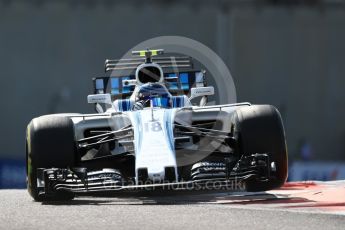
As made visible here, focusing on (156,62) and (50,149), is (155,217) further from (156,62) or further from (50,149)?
(156,62)

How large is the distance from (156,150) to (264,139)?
141 cm

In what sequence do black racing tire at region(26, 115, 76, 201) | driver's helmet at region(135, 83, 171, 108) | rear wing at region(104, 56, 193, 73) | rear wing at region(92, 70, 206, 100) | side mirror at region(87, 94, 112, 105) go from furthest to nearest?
rear wing at region(104, 56, 193, 73), rear wing at region(92, 70, 206, 100), side mirror at region(87, 94, 112, 105), driver's helmet at region(135, 83, 171, 108), black racing tire at region(26, 115, 76, 201)

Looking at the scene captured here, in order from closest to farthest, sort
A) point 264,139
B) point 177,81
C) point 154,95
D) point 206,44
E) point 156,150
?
point 156,150 → point 264,139 → point 154,95 → point 177,81 → point 206,44

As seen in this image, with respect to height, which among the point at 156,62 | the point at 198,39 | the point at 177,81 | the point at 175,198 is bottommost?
the point at 175,198

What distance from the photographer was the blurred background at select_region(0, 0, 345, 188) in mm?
52781

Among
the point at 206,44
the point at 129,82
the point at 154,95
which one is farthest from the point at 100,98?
the point at 206,44

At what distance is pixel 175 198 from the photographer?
518 inches

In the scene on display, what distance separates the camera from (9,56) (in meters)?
53.2

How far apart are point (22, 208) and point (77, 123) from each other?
7.16ft

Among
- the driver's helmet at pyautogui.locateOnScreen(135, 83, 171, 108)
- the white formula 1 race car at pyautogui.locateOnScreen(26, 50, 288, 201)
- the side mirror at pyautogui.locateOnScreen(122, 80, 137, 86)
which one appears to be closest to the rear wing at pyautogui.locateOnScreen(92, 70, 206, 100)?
the side mirror at pyautogui.locateOnScreen(122, 80, 137, 86)

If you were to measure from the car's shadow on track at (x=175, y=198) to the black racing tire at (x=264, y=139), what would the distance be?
0.19 m

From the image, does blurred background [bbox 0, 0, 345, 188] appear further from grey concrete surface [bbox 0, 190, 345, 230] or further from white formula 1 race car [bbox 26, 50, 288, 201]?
grey concrete surface [bbox 0, 190, 345, 230]

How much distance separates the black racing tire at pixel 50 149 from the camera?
12.9 m

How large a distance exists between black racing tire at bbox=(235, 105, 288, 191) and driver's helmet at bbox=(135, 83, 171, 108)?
5.56 ft
